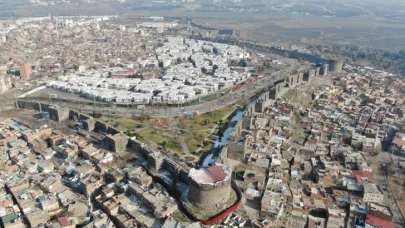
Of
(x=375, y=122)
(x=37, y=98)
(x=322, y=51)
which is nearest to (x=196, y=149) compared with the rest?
(x=375, y=122)

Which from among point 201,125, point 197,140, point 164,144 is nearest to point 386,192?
point 197,140

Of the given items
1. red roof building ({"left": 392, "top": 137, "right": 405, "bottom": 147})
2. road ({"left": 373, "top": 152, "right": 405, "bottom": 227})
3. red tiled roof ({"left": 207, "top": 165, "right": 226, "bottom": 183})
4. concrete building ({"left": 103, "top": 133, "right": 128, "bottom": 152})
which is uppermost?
red tiled roof ({"left": 207, "top": 165, "right": 226, "bottom": 183})

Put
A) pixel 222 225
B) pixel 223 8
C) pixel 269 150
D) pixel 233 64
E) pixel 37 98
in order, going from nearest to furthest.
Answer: pixel 222 225 → pixel 269 150 → pixel 37 98 → pixel 233 64 → pixel 223 8

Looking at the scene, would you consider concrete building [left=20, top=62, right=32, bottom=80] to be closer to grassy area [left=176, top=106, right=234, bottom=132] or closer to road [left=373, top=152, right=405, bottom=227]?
grassy area [left=176, top=106, right=234, bottom=132]

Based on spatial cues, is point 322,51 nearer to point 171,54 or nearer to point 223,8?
point 171,54

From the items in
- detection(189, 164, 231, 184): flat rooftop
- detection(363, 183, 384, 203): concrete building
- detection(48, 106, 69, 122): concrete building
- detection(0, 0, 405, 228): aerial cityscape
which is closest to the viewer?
detection(189, 164, 231, 184): flat rooftop

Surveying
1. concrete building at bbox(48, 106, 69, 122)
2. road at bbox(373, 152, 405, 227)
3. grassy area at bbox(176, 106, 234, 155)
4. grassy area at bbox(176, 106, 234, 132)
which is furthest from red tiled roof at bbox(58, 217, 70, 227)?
road at bbox(373, 152, 405, 227)

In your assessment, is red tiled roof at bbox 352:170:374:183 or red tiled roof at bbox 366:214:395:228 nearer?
red tiled roof at bbox 366:214:395:228
